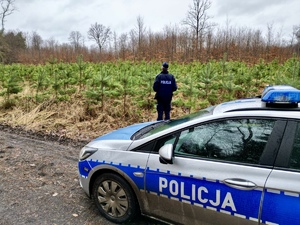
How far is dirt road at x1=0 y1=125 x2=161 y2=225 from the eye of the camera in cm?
308

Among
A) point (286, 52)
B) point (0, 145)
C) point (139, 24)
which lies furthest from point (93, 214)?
point (139, 24)

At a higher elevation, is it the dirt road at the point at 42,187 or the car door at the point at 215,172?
the car door at the point at 215,172

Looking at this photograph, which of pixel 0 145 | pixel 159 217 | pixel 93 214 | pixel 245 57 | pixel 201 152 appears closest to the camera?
pixel 201 152

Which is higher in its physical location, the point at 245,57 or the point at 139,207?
the point at 245,57

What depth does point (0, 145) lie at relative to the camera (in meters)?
5.88

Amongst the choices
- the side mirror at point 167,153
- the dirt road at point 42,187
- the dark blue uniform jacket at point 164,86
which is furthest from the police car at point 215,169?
the dark blue uniform jacket at point 164,86

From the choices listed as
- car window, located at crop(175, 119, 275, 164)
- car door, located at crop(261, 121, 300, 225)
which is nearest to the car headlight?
car window, located at crop(175, 119, 275, 164)

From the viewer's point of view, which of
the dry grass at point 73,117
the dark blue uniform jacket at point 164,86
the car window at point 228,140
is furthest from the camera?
the dry grass at point 73,117

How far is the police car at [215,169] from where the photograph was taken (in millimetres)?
1965

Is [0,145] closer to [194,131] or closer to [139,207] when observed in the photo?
[139,207]

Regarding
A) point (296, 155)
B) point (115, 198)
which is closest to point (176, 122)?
point (115, 198)

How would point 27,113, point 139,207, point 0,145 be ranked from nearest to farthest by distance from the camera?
point 139,207 < point 0,145 < point 27,113

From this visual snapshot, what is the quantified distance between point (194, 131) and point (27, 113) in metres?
7.63

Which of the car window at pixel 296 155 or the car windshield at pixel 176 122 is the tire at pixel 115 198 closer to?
the car windshield at pixel 176 122
